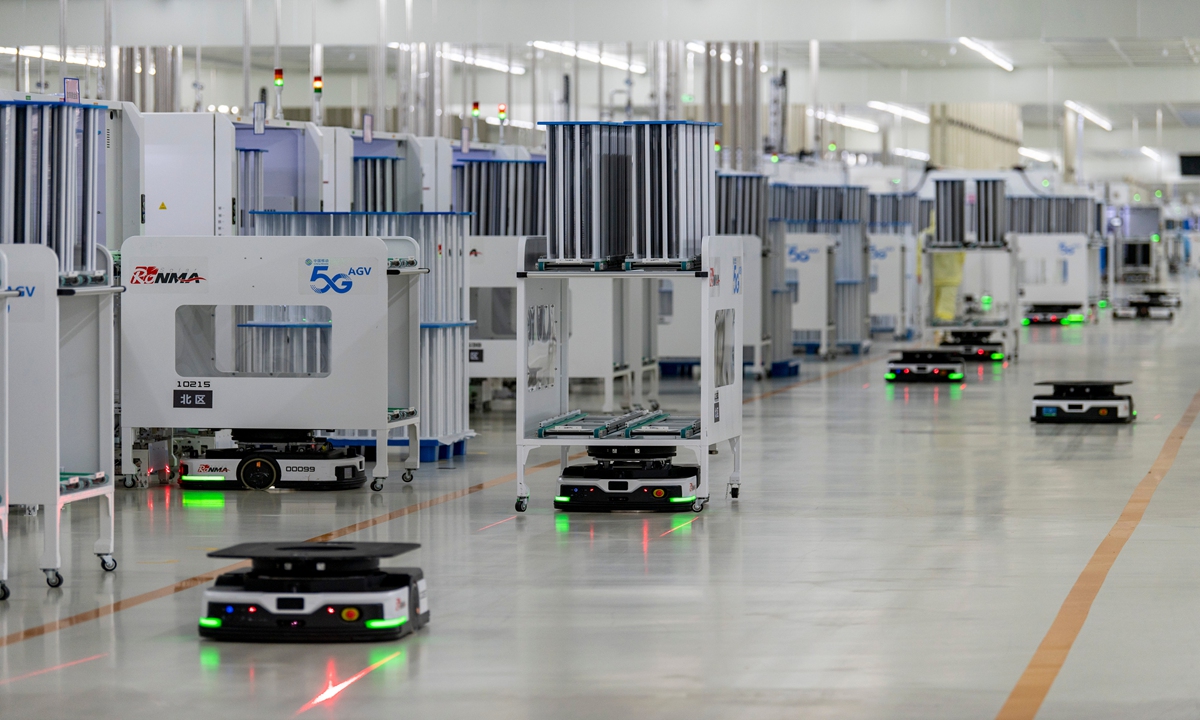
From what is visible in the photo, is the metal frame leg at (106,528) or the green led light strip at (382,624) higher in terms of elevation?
the metal frame leg at (106,528)

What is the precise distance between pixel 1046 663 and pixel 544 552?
3.06 meters

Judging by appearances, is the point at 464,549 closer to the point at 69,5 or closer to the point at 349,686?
the point at 349,686

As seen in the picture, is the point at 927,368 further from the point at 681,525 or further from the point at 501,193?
the point at 681,525

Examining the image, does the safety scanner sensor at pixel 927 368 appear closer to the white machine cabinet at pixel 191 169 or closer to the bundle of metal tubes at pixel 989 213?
the bundle of metal tubes at pixel 989 213

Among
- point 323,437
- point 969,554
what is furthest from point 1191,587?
point 323,437

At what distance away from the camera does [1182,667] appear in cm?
568

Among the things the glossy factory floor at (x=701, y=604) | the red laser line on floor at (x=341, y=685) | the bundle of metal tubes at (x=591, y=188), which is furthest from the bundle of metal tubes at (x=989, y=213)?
the red laser line on floor at (x=341, y=685)

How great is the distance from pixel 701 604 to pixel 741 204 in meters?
13.8

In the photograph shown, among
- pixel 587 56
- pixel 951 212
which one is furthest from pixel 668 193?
pixel 587 56

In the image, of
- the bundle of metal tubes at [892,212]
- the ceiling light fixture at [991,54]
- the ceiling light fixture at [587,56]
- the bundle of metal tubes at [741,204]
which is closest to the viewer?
the bundle of metal tubes at [741,204]

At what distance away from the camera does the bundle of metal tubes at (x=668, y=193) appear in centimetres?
955

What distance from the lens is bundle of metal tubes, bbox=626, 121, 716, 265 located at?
376 inches

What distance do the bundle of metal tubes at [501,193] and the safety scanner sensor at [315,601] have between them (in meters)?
10.6

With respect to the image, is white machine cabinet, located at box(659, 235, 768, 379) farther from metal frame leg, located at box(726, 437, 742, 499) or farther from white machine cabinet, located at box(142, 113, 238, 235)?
metal frame leg, located at box(726, 437, 742, 499)
